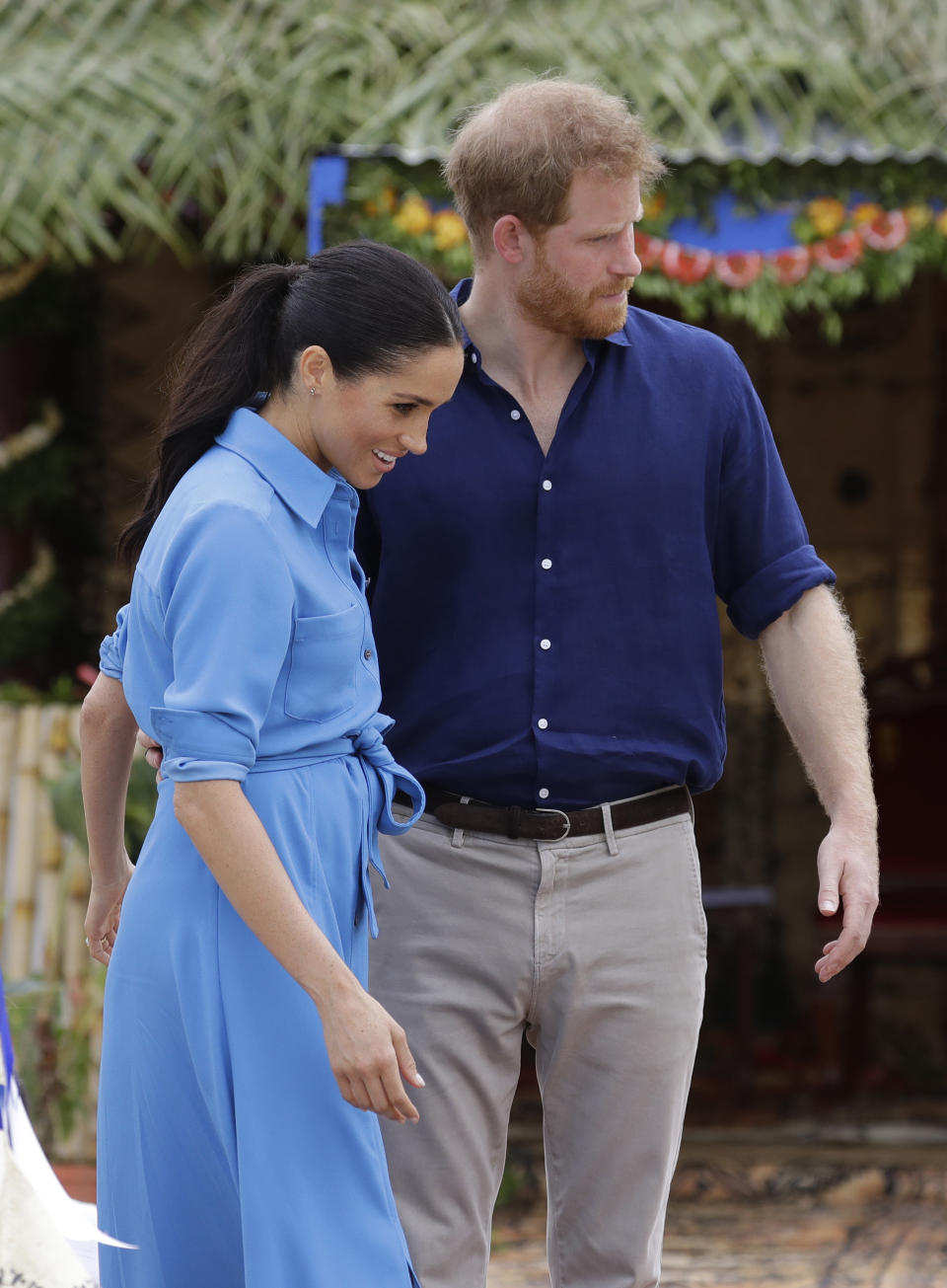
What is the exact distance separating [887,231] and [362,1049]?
9.33 ft

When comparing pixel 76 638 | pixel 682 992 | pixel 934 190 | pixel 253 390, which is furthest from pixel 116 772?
pixel 76 638

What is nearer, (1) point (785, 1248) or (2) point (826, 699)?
(2) point (826, 699)

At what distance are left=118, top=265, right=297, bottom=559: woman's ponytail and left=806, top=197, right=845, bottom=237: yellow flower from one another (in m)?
2.23

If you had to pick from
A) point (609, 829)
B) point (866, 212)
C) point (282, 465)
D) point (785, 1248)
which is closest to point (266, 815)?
point (282, 465)

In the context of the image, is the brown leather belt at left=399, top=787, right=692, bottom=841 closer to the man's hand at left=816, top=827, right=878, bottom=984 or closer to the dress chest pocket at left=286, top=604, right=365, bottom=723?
the man's hand at left=816, top=827, right=878, bottom=984

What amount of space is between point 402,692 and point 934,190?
7.33ft

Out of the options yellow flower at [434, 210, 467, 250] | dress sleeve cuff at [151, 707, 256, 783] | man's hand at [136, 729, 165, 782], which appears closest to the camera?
dress sleeve cuff at [151, 707, 256, 783]

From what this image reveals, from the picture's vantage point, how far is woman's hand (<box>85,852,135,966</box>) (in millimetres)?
2393

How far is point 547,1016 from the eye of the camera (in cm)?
→ 255

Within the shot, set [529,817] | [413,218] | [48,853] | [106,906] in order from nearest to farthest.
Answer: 1. [106,906]
2. [529,817]
3. [413,218]
4. [48,853]

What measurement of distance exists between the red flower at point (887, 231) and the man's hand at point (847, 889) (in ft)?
6.74

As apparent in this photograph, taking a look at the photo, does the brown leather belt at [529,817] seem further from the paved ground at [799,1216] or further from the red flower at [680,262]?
the paved ground at [799,1216]

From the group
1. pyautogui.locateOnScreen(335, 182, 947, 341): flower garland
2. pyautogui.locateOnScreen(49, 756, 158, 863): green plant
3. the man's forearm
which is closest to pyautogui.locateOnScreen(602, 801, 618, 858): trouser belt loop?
the man's forearm

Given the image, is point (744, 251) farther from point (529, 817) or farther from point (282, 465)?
point (282, 465)
